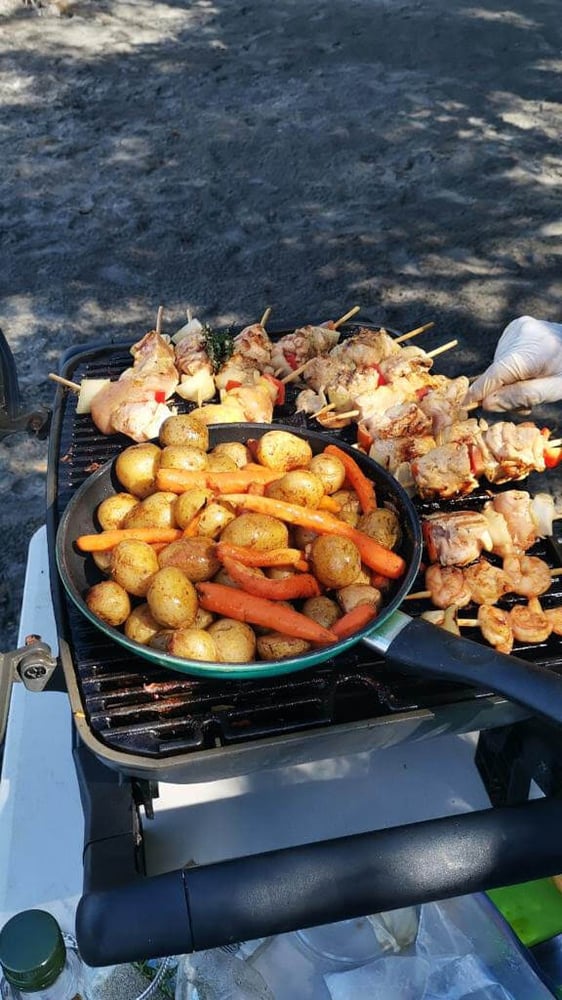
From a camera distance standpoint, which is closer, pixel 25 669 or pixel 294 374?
pixel 25 669

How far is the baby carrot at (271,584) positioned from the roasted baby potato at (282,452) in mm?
486

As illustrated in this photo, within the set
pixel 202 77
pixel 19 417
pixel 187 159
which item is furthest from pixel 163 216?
pixel 19 417

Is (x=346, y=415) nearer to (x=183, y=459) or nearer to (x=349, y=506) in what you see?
(x=349, y=506)

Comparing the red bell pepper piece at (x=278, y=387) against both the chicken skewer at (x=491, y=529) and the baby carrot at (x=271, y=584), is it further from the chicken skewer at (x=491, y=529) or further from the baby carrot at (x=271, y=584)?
the baby carrot at (x=271, y=584)

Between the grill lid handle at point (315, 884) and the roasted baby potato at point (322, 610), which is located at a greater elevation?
the roasted baby potato at point (322, 610)

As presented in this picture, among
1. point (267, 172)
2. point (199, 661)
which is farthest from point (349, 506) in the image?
point (267, 172)

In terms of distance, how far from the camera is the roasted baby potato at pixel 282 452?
8.88ft

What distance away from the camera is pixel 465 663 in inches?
77.5

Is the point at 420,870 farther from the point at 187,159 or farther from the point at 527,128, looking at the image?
the point at 527,128

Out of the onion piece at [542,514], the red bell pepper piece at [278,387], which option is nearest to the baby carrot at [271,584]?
the onion piece at [542,514]

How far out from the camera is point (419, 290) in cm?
694

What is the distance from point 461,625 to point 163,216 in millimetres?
A: 6586

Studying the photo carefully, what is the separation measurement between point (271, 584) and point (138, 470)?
2.26 feet

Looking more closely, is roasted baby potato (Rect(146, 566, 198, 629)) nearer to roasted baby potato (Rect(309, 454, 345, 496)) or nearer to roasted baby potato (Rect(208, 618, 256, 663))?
roasted baby potato (Rect(208, 618, 256, 663))
